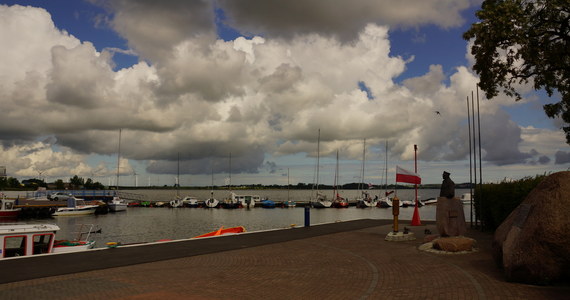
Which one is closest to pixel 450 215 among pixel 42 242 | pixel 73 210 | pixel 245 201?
pixel 42 242

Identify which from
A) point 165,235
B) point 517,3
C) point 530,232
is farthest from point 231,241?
point 165,235

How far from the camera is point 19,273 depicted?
37.8 ft

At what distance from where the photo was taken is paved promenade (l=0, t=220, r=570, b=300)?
31.1 feet

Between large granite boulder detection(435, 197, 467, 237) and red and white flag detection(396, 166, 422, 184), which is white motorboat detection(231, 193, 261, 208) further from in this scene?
large granite boulder detection(435, 197, 467, 237)

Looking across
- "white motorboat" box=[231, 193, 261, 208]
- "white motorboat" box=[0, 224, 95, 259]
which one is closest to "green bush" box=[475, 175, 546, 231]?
"white motorboat" box=[0, 224, 95, 259]

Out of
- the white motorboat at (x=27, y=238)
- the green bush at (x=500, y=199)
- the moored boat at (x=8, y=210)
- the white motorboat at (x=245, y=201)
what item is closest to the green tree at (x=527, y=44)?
the green bush at (x=500, y=199)

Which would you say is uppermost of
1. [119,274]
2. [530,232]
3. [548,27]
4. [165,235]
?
[548,27]

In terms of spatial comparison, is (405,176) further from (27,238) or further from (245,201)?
(245,201)

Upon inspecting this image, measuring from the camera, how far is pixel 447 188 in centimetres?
1697

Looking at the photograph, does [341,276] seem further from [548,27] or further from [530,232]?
[548,27]

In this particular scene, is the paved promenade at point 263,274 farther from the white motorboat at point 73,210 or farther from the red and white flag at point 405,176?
the white motorboat at point 73,210

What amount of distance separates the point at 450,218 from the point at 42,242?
56.2 feet

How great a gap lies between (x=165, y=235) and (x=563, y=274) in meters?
43.8

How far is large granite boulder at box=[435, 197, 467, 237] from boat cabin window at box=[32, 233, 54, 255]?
1643 centimetres
